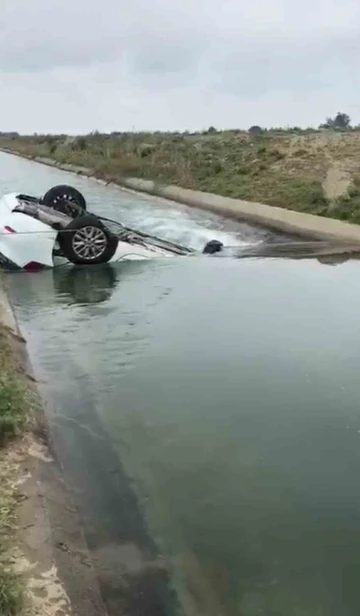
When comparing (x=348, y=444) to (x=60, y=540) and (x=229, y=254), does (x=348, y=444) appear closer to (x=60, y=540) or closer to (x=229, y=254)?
(x=60, y=540)

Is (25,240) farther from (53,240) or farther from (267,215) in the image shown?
(267,215)

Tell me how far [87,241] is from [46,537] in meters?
12.7

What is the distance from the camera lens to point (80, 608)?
5.00 m

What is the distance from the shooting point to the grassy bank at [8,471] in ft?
15.4

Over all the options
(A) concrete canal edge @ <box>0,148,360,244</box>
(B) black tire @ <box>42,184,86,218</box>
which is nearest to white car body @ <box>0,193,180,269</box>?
(B) black tire @ <box>42,184,86,218</box>

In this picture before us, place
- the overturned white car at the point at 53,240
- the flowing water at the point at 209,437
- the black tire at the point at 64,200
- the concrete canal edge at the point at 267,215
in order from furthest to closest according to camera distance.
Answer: the concrete canal edge at the point at 267,215 → the black tire at the point at 64,200 → the overturned white car at the point at 53,240 → the flowing water at the point at 209,437

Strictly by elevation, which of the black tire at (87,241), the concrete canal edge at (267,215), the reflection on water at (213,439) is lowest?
the reflection on water at (213,439)

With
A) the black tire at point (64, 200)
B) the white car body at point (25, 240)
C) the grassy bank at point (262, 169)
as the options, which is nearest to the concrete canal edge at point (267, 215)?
the grassy bank at point (262, 169)

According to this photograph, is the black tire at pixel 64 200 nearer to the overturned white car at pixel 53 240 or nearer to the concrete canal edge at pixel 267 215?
the overturned white car at pixel 53 240

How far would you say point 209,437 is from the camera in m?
8.26

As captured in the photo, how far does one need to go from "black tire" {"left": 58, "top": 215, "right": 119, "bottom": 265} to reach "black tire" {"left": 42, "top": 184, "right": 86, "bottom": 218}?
2.92 meters

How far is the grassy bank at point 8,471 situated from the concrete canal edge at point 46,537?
0.10 feet

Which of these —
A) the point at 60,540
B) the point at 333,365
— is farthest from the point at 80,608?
the point at 333,365

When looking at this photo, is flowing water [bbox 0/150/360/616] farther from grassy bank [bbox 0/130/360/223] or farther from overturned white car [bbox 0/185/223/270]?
grassy bank [bbox 0/130/360/223]
